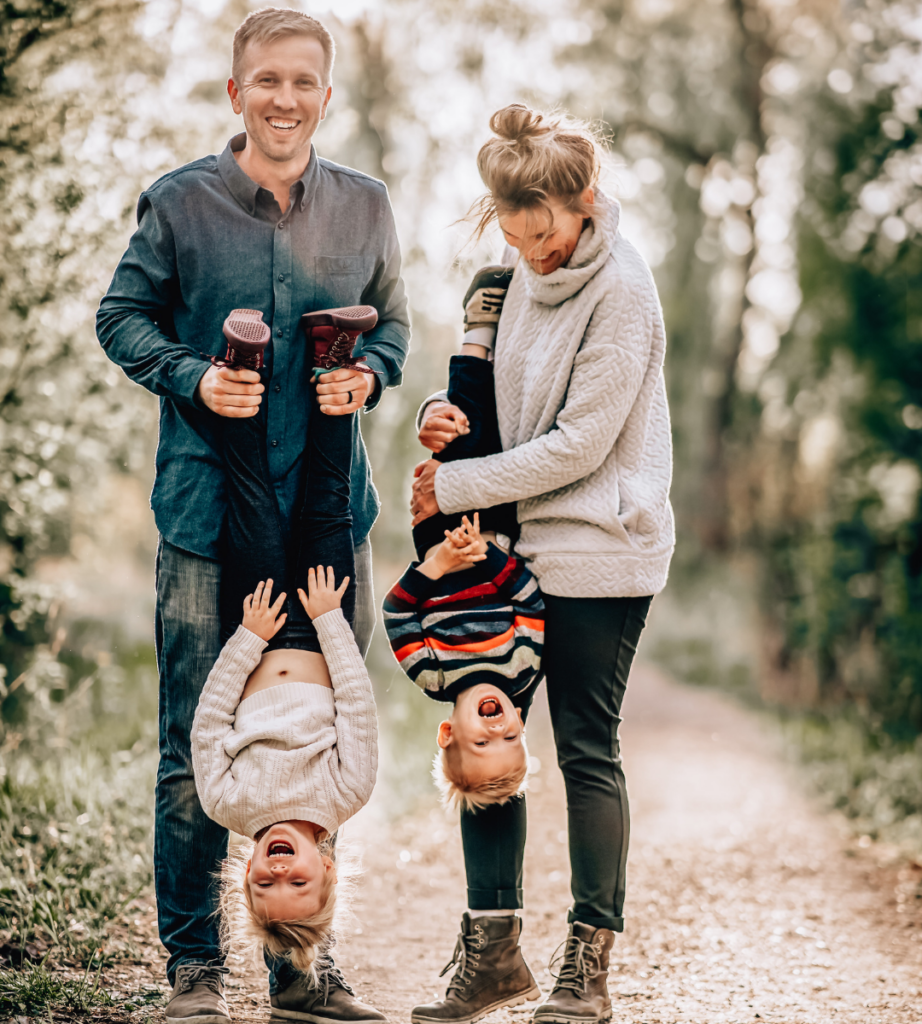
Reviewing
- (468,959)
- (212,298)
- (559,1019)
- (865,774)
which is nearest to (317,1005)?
(468,959)

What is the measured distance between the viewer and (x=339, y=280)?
2.68m

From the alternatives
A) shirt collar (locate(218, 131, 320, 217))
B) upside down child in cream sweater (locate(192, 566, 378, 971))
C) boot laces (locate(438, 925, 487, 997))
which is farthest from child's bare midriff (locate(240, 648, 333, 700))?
shirt collar (locate(218, 131, 320, 217))

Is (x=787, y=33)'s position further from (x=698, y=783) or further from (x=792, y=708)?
(x=698, y=783)

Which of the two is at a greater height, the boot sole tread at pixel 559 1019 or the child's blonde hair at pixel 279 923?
the child's blonde hair at pixel 279 923

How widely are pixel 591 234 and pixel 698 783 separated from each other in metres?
4.41

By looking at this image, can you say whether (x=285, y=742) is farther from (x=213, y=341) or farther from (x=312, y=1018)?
(x=213, y=341)

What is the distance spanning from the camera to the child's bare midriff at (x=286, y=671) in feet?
8.34

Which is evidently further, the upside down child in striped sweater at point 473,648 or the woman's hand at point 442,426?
the woman's hand at point 442,426

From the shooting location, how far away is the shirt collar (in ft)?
8.52

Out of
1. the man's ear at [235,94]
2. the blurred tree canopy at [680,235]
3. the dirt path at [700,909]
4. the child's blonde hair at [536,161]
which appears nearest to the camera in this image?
the child's blonde hair at [536,161]

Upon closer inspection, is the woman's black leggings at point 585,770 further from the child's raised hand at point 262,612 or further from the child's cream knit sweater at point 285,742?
the child's raised hand at point 262,612

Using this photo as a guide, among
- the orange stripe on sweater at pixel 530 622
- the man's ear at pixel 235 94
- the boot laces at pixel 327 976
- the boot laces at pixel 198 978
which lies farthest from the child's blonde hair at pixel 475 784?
the man's ear at pixel 235 94

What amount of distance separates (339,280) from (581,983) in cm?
176

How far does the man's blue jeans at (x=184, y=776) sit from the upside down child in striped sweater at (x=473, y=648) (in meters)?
0.44
